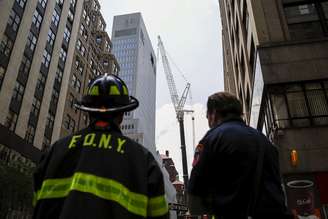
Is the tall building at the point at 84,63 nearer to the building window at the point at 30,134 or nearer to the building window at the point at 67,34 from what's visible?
the building window at the point at 67,34

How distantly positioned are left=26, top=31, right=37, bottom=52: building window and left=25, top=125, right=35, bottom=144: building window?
951 centimetres

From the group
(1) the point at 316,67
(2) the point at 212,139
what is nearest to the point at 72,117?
(1) the point at 316,67

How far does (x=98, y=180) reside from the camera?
6.81 feet

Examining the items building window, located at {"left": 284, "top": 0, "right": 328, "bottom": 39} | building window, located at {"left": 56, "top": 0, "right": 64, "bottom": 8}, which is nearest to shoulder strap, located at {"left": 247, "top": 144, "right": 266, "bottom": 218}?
building window, located at {"left": 284, "top": 0, "right": 328, "bottom": 39}

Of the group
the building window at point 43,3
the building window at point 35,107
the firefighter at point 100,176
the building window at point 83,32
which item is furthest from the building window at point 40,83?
the firefighter at point 100,176

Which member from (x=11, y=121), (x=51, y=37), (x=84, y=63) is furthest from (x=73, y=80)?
(x=11, y=121)

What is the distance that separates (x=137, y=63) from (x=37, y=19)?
402 feet

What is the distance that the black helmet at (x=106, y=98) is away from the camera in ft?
8.16

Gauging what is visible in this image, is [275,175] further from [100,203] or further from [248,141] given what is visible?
[100,203]

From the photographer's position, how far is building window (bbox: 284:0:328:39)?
16.1m

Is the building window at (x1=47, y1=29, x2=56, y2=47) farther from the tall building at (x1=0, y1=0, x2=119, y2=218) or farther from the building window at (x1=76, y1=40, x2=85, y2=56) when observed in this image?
the building window at (x1=76, y1=40, x2=85, y2=56)

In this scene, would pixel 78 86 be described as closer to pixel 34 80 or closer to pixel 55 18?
pixel 55 18

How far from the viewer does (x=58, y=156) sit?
2248 millimetres

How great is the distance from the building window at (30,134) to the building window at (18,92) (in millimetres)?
3262
